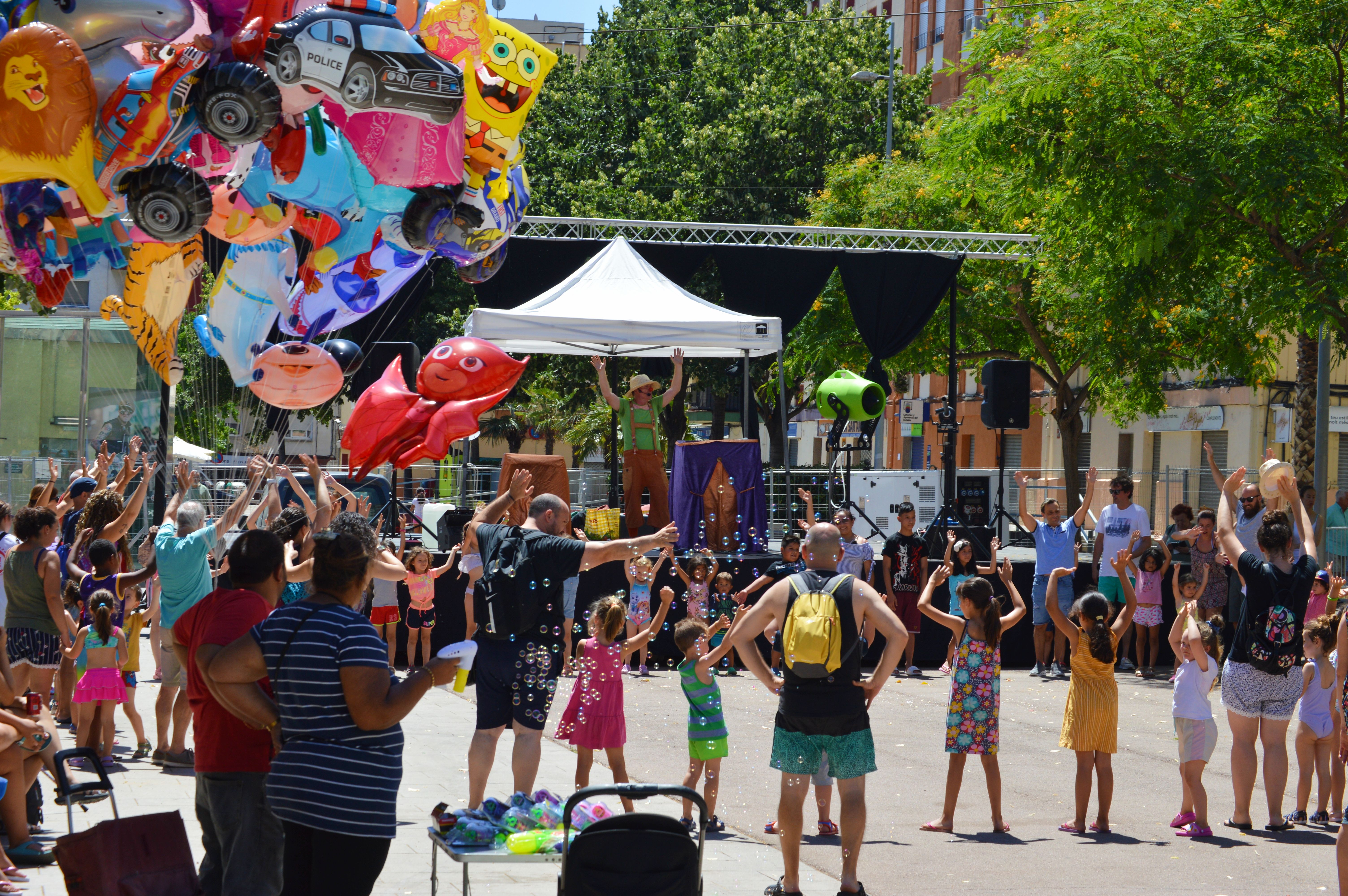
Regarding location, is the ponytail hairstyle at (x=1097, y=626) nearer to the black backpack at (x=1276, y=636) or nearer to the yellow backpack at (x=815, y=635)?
the black backpack at (x=1276, y=636)

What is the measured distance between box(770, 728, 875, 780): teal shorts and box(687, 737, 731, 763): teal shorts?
788mm

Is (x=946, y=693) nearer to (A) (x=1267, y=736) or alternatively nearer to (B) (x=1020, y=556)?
(A) (x=1267, y=736)

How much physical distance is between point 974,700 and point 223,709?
14.4 ft

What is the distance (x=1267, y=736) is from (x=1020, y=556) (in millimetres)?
14416

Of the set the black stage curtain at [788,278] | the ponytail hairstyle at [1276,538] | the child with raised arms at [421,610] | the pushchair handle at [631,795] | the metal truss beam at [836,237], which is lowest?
the child with raised arms at [421,610]

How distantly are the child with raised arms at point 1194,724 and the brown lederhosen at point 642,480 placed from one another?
6461mm

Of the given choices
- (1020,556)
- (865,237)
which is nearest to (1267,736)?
(865,237)

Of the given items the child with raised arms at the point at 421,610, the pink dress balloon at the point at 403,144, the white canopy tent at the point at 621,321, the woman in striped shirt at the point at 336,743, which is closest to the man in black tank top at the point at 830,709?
the woman in striped shirt at the point at 336,743

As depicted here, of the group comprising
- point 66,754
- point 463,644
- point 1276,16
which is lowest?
point 66,754

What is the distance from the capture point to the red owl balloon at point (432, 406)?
29.2 feet

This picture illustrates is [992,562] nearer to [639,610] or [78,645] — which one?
[639,610]

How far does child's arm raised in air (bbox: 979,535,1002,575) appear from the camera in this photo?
35.0 feet

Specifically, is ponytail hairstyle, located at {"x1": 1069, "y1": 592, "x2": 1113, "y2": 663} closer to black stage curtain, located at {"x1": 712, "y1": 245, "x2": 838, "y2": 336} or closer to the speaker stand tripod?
the speaker stand tripod

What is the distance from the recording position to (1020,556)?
2169cm
